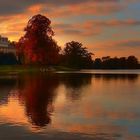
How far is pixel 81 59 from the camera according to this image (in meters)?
197

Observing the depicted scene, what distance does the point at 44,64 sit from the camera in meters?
119

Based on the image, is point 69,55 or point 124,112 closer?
point 124,112

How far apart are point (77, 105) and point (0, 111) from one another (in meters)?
5.01

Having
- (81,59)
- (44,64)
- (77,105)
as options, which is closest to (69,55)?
(81,59)

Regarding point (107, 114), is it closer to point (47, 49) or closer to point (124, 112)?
point (124, 112)

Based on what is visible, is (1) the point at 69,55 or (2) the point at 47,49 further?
(1) the point at 69,55

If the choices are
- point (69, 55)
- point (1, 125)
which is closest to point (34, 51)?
point (69, 55)

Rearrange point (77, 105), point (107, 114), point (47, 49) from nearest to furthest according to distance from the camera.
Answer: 1. point (107, 114)
2. point (77, 105)
3. point (47, 49)

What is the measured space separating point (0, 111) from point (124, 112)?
5.78 meters

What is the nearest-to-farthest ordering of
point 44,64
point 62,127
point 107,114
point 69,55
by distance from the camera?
point 62,127, point 107,114, point 44,64, point 69,55

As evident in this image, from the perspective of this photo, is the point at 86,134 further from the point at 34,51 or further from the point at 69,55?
the point at 69,55

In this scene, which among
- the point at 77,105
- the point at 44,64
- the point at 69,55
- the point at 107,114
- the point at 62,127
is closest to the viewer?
the point at 62,127

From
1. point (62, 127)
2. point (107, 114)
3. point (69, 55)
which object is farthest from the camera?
point (69, 55)

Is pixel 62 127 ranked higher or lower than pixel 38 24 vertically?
lower
